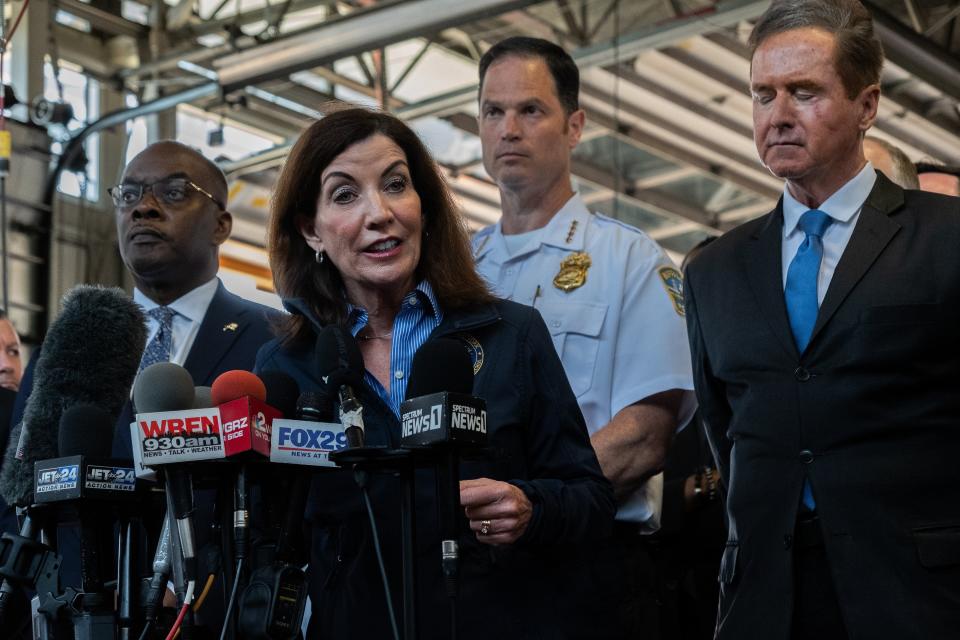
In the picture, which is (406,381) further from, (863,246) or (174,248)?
(174,248)

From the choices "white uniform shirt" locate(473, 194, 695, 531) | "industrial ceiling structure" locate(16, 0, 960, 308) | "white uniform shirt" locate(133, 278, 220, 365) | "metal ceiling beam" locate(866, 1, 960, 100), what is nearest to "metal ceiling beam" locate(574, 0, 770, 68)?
"industrial ceiling structure" locate(16, 0, 960, 308)

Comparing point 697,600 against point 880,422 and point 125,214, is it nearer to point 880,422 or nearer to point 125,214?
point 880,422

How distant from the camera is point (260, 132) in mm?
10719

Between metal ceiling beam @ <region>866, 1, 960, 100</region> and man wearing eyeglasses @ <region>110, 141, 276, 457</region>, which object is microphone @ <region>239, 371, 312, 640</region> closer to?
man wearing eyeglasses @ <region>110, 141, 276, 457</region>

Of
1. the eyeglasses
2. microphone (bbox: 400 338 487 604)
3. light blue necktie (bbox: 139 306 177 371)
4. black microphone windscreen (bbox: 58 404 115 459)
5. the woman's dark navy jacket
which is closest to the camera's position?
microphone (bbox: 400 338 487 604)

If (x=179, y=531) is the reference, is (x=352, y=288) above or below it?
above

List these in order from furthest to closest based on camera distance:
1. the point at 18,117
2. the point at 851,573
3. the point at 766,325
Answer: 1. the point at 18,117
2. the point at 766,325
3. the point at 851,573

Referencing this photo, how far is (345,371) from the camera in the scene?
2.14 metres

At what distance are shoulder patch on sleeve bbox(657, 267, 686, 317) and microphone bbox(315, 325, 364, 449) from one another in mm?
1287

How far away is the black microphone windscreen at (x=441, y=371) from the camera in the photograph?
2.03 meters

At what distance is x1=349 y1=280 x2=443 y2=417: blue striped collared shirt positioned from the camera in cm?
260

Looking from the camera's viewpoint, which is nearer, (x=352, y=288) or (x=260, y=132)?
(x=352, y=288)

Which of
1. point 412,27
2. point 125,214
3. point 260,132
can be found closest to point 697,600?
point 125,214

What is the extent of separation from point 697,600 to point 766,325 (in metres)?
1.34
